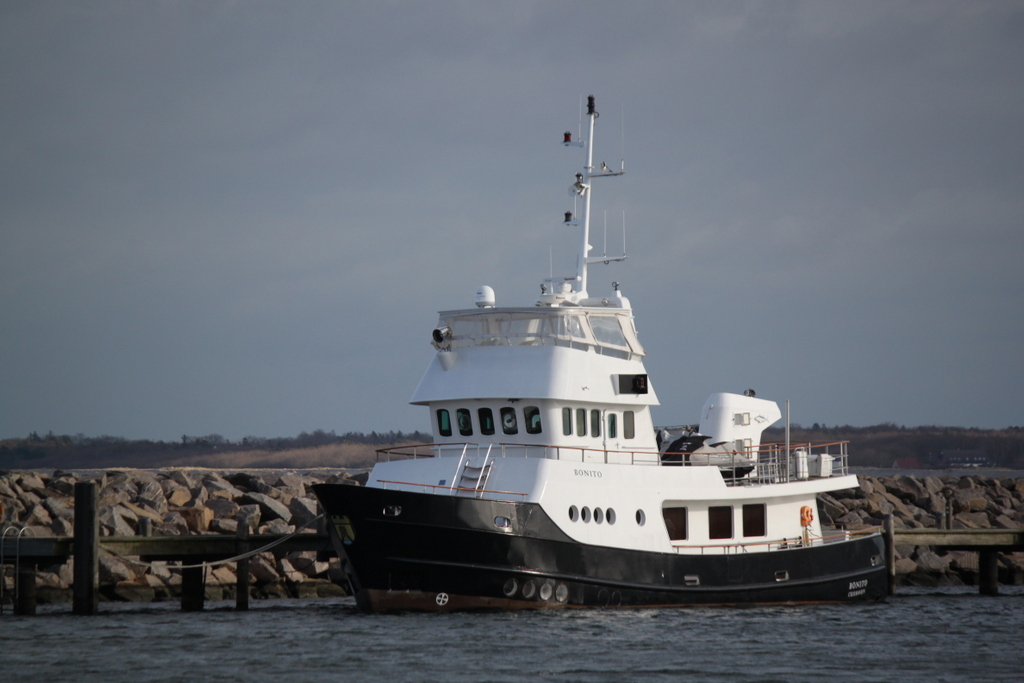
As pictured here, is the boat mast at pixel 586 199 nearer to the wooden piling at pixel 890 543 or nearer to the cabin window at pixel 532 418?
the cabin window at pixel 532 418

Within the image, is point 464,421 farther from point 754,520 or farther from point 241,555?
point 754,520

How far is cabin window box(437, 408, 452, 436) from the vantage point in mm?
23516

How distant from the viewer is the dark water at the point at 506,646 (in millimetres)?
17328

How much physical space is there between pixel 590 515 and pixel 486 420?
8.89 feet

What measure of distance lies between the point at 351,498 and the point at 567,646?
170 inches

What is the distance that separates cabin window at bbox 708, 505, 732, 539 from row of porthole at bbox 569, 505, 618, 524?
9.15 feet

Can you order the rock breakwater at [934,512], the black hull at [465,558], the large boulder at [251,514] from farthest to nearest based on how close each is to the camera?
the rock breakwater at [934,512]
the large boulder at [251,514]
the black hull at [465,558]

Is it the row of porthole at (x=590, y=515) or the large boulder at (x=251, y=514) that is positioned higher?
the row of porthole at (x=590, y=515)

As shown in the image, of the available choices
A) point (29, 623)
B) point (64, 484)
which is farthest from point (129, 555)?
point (64, 484)

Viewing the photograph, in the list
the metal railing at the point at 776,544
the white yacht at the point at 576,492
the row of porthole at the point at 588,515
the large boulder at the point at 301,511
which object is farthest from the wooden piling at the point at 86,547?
the metal railing at the point at 776,544

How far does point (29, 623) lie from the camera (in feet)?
70.0

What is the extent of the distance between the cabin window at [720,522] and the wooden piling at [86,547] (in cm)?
1097

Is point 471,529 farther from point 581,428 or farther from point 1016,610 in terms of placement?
point 1016,610

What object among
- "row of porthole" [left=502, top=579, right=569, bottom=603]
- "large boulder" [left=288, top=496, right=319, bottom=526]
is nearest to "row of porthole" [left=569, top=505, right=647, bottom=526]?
"row of porthole" [left=502, top=579, right=569, bottom=603]
